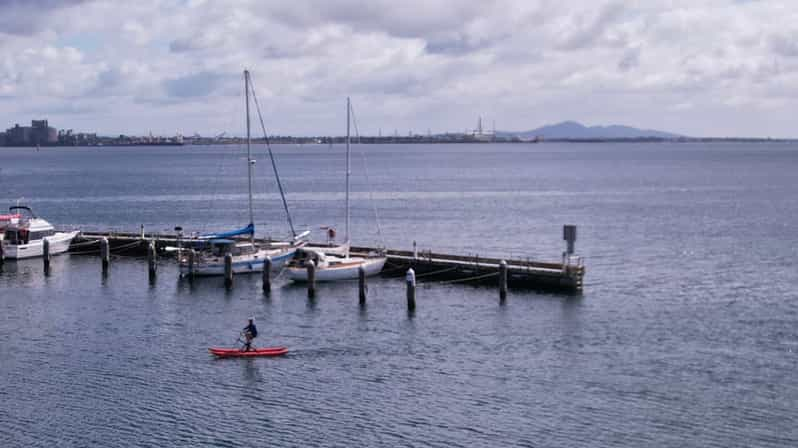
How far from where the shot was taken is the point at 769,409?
3766 centimetres

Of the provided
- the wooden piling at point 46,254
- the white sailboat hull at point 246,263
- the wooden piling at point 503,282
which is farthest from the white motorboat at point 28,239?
the wooden piling at point 503,282

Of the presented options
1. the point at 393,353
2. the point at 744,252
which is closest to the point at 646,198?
the point at 744,252

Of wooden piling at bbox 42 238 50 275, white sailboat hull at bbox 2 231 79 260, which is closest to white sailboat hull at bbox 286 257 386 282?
wooden piling at bbox 42 238 50 275

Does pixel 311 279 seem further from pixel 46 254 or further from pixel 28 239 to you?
pixel 28 239

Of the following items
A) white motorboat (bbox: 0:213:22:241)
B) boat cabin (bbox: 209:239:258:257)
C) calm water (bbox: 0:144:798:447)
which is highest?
white motorboat (bbox: 0:213:22:241)

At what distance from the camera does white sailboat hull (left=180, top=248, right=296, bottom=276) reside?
66.3 meters

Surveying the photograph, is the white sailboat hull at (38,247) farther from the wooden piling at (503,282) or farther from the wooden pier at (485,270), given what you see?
the wooden piling at (503,282)

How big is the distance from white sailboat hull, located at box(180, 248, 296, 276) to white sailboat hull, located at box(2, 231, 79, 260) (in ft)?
49.7

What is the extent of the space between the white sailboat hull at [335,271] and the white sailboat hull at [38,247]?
2216 centimetres

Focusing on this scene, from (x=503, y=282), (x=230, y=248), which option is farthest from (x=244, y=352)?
(x=230, y=248)

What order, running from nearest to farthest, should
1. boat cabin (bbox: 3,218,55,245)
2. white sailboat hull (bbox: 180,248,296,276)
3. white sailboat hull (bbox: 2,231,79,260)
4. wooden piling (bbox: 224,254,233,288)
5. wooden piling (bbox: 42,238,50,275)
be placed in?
wooden piling (bbox: 224,254,233,288) → white sailboat hull (bbox: 180,248,296,276) → wooden piling (bbox: 42,238,50,275) → white sailboat hull (bbox: 2,231,79,260) → boat cabin (bbox: 3,218,55,245)

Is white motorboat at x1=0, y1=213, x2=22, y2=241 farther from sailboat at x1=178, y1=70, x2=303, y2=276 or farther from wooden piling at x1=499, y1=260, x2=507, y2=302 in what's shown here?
wooden piling at x1=499, y1=260, x2=507, y2=302

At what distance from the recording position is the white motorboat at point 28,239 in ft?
245

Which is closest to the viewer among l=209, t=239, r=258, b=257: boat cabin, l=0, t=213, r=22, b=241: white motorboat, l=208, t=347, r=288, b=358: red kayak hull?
l=208, t=347, r=288, b=358: red kayak hull
